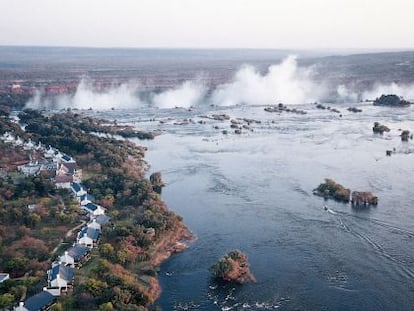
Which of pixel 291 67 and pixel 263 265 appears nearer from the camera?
pixel 263 265

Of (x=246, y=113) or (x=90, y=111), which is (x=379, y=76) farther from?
(x=90, y=111)

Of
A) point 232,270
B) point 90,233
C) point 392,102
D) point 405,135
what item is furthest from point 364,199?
point 392,102

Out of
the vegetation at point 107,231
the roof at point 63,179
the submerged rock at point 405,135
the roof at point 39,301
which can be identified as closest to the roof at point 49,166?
the vegetation at point 107,231

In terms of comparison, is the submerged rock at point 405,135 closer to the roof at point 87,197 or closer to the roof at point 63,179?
the roof at point 87,197

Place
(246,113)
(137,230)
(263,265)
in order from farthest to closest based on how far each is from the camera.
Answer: (246,113) → (137,230) → (263,265)

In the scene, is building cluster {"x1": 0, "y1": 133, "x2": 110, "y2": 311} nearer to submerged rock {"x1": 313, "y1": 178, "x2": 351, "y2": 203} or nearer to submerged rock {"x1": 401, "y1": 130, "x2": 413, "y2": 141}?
submerged rock {"x1": 313, "y1": 178, "x2": 351, "y2": 203}

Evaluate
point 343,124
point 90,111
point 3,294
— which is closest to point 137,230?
point 3,294
